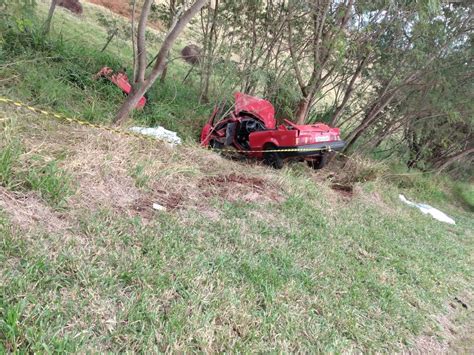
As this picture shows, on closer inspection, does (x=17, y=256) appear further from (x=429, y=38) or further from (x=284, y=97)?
(x=429, y=38)

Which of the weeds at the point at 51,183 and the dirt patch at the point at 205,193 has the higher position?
the weeds at the point at 51,183

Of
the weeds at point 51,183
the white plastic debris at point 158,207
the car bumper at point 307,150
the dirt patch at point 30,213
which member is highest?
the car bumper at point 307,150

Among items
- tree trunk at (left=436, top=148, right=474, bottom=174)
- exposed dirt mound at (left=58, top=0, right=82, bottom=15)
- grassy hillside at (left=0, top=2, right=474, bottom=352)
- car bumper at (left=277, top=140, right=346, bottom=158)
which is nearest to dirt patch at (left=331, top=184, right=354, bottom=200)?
grassy hillside at (left=0, top=2, right=474, bottom=352)

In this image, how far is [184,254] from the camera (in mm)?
3078

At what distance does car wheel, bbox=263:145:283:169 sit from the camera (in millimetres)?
6121

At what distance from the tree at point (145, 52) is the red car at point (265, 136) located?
4.95ft

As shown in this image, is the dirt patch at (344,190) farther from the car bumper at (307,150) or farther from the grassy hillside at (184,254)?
the car bumper at (307,150)

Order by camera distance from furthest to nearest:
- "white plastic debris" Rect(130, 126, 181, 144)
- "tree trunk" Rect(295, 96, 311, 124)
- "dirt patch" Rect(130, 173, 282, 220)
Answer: "tree trunk" Rect(295, 96, 311, 124) < "white plastic debris" Rect(130, 126, 181, 144) < "dirt patch" Rect(130, 173, 282, 220)

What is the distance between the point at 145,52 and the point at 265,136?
83.0 inches

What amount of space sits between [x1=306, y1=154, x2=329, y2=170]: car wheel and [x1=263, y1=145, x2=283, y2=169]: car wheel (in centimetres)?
70

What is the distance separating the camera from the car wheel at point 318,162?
6.57 m

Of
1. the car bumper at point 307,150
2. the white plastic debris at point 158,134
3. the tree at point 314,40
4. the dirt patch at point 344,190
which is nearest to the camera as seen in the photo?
the white plastic debris at point 158,134

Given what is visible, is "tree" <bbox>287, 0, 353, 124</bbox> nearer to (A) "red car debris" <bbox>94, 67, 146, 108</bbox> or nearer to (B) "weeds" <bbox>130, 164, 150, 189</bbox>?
(A) "red car debris" <bbox>94, 67, 146, 108</bbox>

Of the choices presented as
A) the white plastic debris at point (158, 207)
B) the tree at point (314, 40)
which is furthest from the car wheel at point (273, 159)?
the white plastic debris at point (158, 207)
